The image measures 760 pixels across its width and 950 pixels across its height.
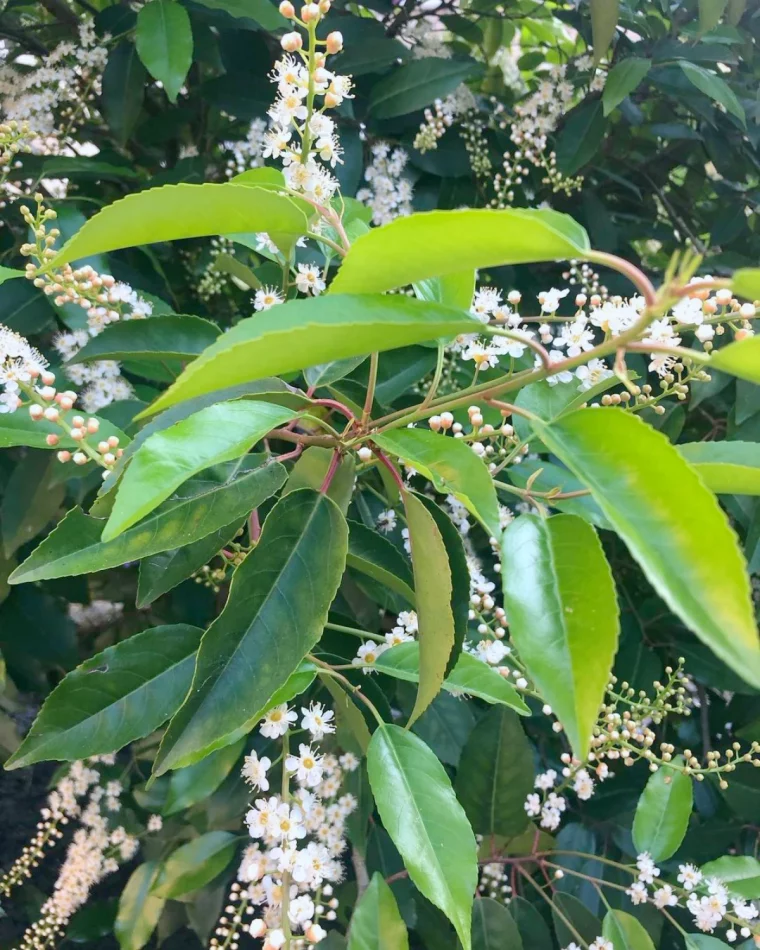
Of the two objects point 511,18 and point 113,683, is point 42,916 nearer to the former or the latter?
point 113,683

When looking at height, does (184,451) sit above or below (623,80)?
below

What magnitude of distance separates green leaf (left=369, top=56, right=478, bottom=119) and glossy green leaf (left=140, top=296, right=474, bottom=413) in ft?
3.10

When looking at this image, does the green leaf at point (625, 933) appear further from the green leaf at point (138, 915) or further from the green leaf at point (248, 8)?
the green leaf at point (248, 8)

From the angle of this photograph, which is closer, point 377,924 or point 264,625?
point 264,625

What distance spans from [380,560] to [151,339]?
33 cm

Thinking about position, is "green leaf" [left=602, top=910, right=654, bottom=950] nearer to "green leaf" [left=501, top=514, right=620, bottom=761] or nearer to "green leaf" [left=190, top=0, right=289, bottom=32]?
"green leaf" [left=501, top=514, right=620, bottom=761]

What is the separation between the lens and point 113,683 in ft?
2.26

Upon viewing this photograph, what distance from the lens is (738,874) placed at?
0.96m

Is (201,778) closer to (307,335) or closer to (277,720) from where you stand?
(277,720)

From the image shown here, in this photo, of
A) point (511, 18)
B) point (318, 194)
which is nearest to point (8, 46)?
point (511, 18)

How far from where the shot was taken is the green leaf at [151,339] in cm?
72

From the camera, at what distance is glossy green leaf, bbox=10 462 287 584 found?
0.54 m

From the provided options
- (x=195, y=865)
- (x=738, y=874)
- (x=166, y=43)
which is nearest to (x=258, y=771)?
(x=195, y=865)

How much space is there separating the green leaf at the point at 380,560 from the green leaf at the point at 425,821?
5.6 inches
